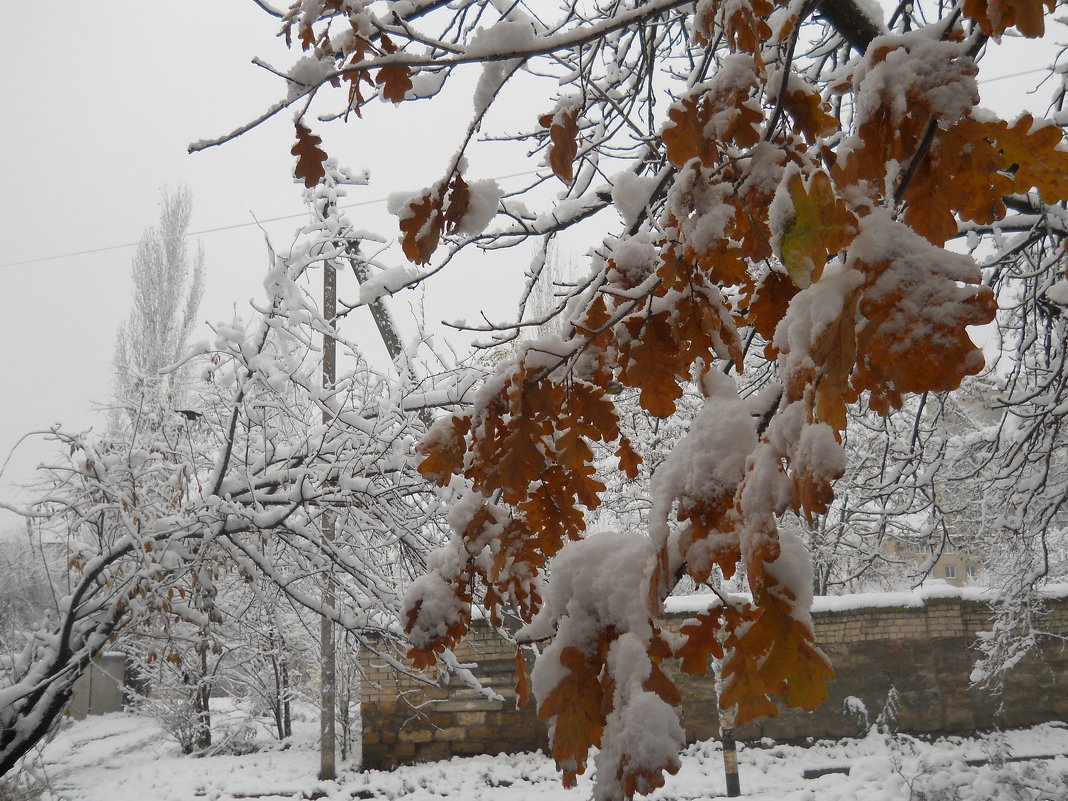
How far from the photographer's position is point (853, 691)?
826 centimetres

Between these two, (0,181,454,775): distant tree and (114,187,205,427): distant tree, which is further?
(114,187,205,427): distant tree

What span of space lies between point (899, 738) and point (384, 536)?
5.44 meters

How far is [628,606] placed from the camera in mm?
1187

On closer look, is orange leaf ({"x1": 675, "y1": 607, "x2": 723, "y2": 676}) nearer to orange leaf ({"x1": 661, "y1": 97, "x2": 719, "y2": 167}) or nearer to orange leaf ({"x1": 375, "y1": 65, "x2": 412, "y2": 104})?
orange leaf ({"x1": 661, "y1": 97, "x2": 719, "y2": 167})

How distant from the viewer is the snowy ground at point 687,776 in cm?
506

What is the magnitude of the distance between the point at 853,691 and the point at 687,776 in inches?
96.0

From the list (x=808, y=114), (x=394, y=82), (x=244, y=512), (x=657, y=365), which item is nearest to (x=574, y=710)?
(x=657, y=365)

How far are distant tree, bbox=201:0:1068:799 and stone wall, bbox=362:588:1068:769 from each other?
21.7 feet

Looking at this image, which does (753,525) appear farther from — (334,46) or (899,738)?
(899,738)

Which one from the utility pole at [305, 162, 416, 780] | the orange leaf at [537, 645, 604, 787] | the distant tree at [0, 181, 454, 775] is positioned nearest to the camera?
the orange leaf at [537, 645, 604, 787]

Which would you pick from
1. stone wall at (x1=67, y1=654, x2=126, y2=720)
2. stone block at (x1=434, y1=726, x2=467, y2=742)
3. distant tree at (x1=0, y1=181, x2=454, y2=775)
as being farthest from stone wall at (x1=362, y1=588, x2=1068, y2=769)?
stone wall at (x1=67, y1=654, x2=126, y2=720)

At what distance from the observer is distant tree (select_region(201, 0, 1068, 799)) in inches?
33.1

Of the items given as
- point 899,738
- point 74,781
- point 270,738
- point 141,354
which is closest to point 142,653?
point 74,781

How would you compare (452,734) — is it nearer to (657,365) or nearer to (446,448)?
(446,448)
